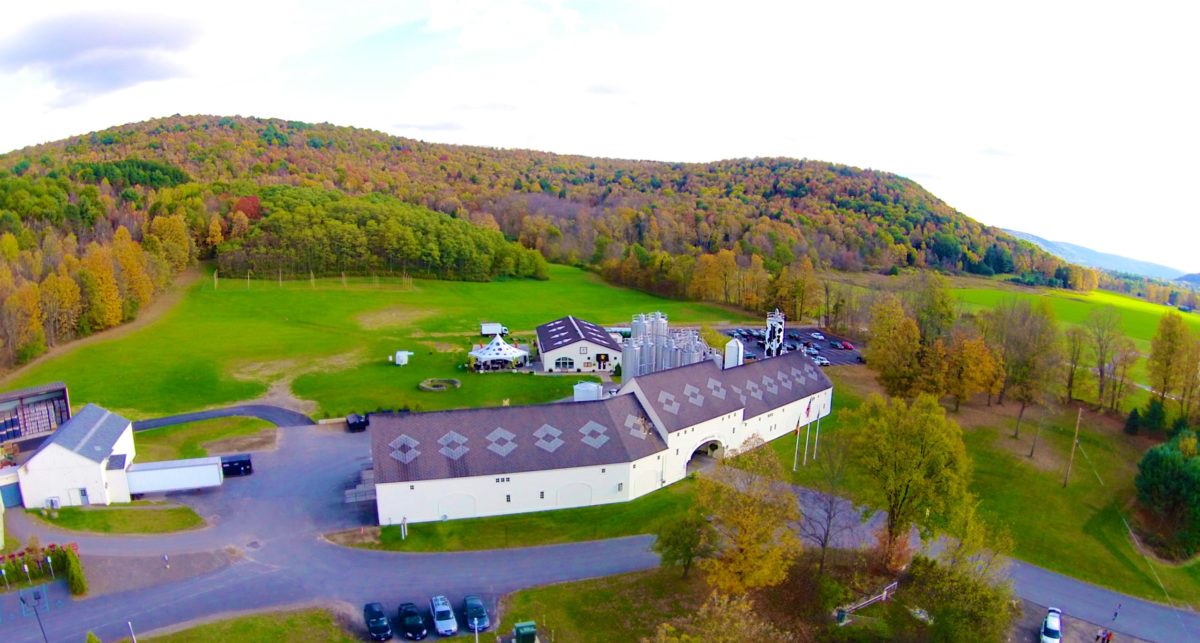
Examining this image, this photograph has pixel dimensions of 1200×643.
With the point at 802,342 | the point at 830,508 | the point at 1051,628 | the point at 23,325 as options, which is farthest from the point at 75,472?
the point at 802,342

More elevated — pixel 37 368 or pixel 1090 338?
pixel 1090 338

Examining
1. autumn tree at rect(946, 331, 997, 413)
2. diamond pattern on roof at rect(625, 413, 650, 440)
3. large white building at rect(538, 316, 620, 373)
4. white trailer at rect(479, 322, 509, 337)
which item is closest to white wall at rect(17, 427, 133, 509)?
diamond pattern on roof at rect(625, 413, 650, 440)

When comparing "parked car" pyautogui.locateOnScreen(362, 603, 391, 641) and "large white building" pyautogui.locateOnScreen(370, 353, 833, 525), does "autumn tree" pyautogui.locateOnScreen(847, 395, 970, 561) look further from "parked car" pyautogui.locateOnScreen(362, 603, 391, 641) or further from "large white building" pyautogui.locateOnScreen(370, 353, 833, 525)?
"parked car" pyautogui.locateOnScreen(362, 603, 391, 641)

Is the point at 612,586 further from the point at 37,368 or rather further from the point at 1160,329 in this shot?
the point at 37,368

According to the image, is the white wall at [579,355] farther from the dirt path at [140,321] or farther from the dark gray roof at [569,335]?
the dirt path at [140,321]

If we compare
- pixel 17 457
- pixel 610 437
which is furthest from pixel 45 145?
pixel 610 437

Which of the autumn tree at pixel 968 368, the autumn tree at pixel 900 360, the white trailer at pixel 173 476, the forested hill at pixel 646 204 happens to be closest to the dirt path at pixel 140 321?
the forested hill at pixel 646 204

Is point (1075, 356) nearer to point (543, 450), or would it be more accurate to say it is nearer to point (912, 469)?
point (912, 469)
